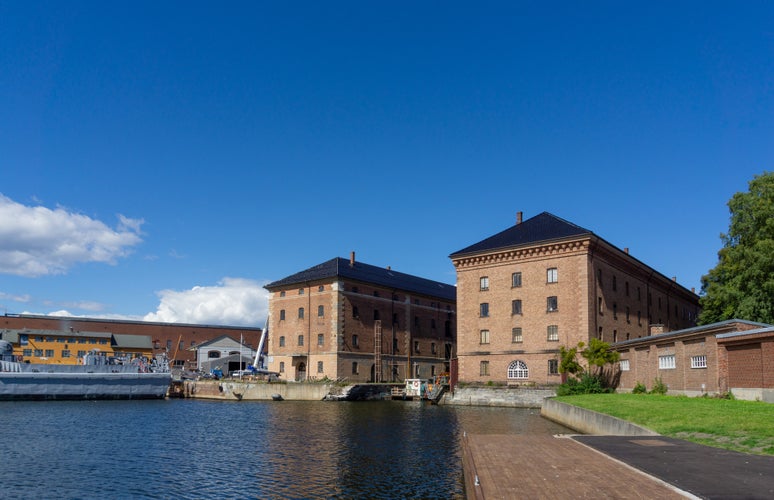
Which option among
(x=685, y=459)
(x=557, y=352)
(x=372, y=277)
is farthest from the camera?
(x=372, y=277)

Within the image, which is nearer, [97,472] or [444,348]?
[97,472]

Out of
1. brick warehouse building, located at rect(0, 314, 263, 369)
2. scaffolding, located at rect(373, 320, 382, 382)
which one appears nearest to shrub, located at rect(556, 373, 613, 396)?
scaffolding, located at rect(373, 320, 382, 382)

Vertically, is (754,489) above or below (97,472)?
above

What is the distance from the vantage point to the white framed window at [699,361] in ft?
104

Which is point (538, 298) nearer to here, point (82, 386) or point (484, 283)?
point (484, 283)

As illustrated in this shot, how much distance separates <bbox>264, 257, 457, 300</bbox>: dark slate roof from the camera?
6969cm

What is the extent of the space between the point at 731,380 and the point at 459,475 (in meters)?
17.4

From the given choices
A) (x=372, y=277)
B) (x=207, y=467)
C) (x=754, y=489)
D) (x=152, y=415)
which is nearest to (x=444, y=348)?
(x=372, y=277)

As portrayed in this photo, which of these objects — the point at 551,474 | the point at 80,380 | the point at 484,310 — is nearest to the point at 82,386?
the point at 80,380

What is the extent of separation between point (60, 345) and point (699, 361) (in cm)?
8510

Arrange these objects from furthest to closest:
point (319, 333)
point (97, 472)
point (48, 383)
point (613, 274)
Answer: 1. point (319, 333)
2. point (48, 383)
3. point (613, 274)
4. point (97, 472)

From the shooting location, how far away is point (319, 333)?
68000mm

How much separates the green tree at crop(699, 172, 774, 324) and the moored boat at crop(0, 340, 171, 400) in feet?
180

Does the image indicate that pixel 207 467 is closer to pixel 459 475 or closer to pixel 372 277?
pixel 459 475
